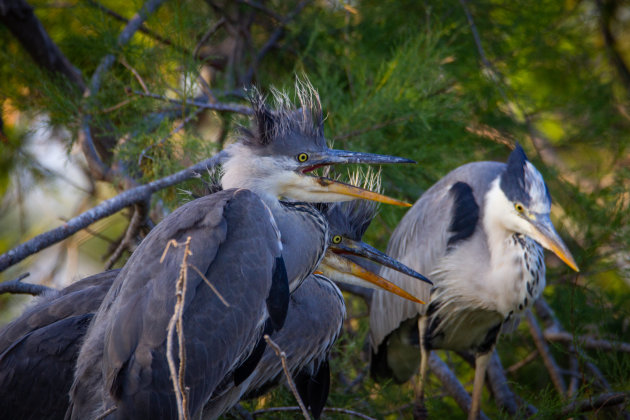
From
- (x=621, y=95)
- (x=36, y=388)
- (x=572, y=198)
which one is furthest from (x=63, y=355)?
(x=621, y=95)

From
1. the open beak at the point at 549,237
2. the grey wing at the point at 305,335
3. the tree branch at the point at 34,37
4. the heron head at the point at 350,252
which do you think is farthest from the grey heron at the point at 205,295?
the tree branch at the point at 34,37

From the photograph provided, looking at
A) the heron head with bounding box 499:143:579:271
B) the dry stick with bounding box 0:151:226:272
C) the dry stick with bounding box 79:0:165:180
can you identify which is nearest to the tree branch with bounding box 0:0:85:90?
the dry stick with bounding box 79:0:165:180

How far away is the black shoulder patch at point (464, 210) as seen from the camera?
324cm

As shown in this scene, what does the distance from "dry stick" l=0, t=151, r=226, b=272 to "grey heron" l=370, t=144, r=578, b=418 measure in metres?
1.17

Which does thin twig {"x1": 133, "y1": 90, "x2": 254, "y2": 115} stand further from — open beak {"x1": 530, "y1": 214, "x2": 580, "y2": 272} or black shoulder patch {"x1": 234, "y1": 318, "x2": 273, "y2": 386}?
open beak {"x1": 530, "y1": 214, "x2": 580, "y2": 272}

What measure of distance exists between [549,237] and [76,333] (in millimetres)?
1821

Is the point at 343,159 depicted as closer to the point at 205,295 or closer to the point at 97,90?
the point at 205,295

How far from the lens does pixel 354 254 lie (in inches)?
111

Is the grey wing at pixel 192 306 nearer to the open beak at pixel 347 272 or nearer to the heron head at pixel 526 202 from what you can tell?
the open beak at pixel 347 272

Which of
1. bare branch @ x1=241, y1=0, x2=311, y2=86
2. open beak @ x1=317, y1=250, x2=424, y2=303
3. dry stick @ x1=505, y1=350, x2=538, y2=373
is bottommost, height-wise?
dry stick @ x1=505, y1=350, x2=538, y2=373

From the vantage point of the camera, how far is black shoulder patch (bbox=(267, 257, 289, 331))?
7.07 ft

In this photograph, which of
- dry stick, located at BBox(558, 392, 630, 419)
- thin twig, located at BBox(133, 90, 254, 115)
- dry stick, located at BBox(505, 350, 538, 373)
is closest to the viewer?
dry stick, located at BBox(558, 392, 630, 419)

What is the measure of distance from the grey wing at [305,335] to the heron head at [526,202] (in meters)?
0.84

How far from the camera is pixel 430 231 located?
11.0 ft
